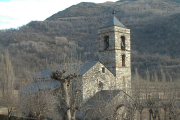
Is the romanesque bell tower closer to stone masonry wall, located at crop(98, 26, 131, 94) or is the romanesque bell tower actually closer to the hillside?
stone masonry wall, located at crop(98, 26, 131, 94)

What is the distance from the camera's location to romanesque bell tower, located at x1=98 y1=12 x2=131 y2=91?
18891 mm

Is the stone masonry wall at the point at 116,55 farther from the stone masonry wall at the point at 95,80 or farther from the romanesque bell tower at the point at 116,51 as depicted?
the stone masonry wall at the point at 95,80

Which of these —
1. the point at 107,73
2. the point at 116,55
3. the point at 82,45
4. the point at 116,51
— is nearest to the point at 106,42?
the point at 116,51

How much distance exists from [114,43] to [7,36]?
65.7 metres

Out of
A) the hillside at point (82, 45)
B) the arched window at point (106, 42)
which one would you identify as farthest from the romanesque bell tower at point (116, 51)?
the hillside at point (82, 45)

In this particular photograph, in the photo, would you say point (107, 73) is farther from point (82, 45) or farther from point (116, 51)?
point (82, 45)

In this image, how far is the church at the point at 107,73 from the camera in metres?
16.3

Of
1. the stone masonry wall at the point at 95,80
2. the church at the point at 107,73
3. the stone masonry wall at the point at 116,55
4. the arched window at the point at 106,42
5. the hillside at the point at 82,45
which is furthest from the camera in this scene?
the hillside at the point at 82,45

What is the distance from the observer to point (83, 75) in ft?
54.6

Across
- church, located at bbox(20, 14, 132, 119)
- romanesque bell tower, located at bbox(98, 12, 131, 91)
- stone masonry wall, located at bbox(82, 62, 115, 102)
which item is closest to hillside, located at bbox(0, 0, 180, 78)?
romanesque bell tower, located at bbox(98, 12, 131, 91)

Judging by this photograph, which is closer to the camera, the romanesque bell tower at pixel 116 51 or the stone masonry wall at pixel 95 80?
the stone masonry wall at pixel 95 80

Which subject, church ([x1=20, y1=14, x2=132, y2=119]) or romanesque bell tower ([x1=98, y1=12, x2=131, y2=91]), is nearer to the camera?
church ([x1=20, y1=14, x2=132, y2=119])

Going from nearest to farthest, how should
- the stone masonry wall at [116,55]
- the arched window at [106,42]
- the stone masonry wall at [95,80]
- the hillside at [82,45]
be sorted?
1. the stone masonry wall at [95,80]
2. the stone masonry wall at [116,55]
3. the arched window at [106,42]
4. the hillside at [82,45]

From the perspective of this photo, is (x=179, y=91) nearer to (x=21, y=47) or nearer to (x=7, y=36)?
(x=21, y=47)
